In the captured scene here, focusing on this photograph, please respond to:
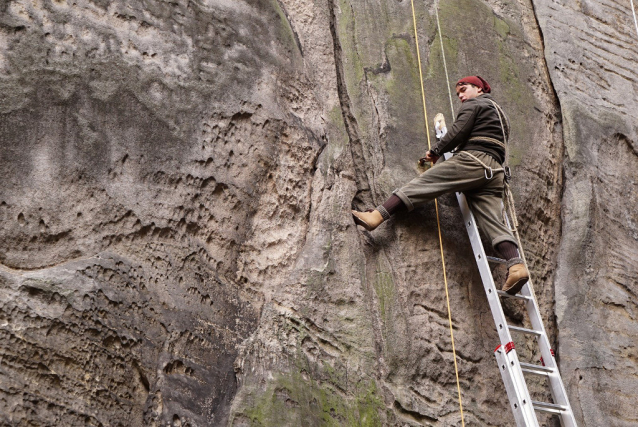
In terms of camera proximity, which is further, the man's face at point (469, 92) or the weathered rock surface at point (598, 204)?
the man's face at point (469, 92)

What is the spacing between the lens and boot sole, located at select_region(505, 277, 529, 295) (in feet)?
16.3

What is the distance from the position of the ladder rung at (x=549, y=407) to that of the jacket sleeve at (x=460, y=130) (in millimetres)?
1822

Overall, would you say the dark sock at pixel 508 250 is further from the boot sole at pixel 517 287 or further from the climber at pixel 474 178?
the boot sole at pixel 517 287

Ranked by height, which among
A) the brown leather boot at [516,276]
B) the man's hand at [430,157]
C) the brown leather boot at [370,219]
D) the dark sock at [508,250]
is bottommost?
the brown leather boot at [370,219]

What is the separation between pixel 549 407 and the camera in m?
4.77

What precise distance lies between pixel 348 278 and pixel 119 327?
5.01 ft

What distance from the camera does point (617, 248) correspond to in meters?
6.11

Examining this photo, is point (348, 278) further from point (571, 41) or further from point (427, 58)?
point (571, 41)

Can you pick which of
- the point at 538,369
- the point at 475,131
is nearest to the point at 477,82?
the point at 475,131

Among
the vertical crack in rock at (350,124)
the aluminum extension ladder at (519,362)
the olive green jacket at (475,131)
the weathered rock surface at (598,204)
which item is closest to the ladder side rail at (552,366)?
the aluminum extension ladder at (519,362)

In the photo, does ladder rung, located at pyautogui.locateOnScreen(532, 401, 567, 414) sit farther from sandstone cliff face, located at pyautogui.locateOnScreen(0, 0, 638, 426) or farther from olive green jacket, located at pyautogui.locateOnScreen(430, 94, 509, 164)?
olive green jacket, located at pyautogui.locateOnScreen(430, 94, 509, 164)

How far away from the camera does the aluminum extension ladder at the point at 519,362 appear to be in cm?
457

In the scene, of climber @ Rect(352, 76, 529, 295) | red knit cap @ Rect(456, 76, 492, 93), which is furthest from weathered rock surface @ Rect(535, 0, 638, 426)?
red knit cap @ Rect(456, 76, 492, 93)

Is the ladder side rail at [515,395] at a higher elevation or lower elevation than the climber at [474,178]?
lower
